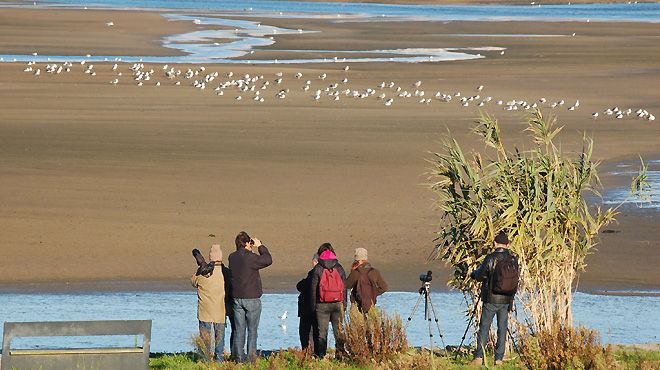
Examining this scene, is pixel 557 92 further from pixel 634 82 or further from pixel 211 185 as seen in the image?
pixel 211 185

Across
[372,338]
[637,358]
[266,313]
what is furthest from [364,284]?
[266,313]

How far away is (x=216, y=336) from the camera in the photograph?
12.6m

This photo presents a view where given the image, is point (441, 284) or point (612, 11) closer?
point (441, 284)

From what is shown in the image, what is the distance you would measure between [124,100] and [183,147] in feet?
27.8

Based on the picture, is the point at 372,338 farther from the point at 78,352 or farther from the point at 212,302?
the point at 78,352

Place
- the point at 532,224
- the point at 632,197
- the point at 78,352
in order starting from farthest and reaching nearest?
the point at 632,197
the point at 532,224
the point at 78,352

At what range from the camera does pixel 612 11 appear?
300 ft

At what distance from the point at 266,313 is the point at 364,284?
3.82 metres

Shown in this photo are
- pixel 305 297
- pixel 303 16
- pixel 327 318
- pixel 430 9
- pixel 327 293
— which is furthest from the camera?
pixel 430 9

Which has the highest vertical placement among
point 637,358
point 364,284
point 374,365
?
point 364,284

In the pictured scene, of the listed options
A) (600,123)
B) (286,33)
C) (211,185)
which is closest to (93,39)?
(286,33)

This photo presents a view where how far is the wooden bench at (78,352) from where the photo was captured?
10117 mm

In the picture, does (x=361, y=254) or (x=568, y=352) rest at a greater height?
(x=361, y=254)

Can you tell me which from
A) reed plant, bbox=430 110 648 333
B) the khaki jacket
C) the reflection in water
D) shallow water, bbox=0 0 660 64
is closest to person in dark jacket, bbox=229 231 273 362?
the khaki jacket
